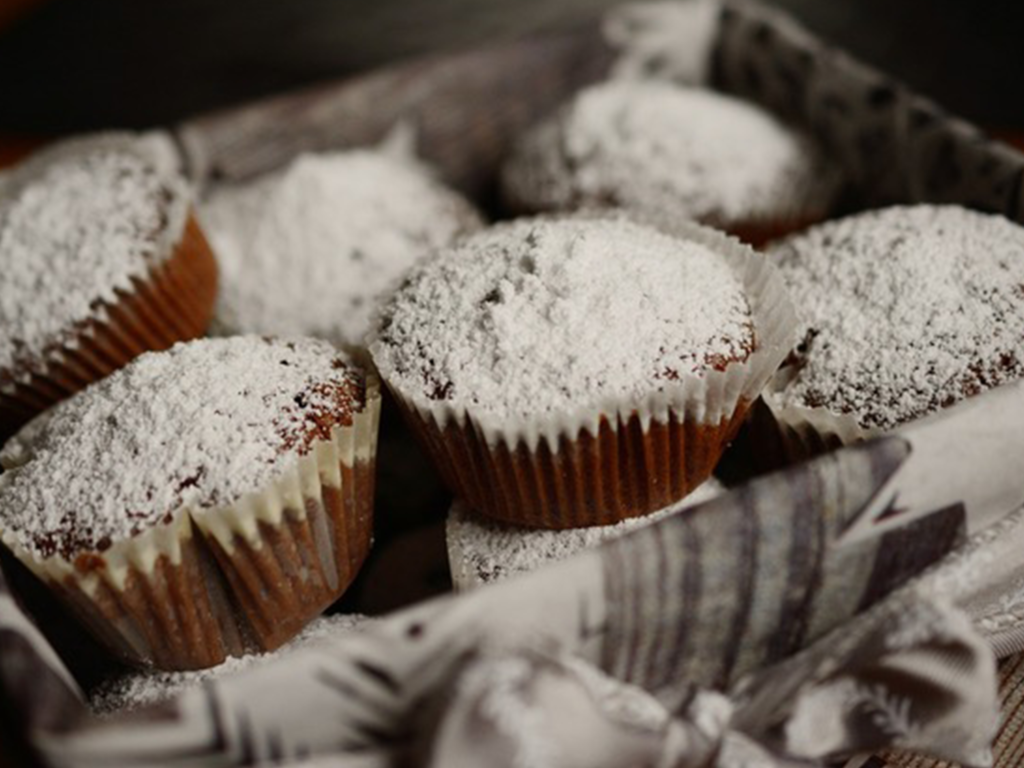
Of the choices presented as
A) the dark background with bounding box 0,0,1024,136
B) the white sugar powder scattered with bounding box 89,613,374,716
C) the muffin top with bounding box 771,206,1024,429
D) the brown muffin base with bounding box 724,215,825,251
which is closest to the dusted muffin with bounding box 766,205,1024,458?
the muffin top with bounding box 771,206,1024,429

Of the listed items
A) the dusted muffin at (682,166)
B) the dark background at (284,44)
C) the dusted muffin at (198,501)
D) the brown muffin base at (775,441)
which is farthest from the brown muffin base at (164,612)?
the dark background at (284,44)

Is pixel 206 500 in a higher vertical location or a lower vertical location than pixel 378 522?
higher

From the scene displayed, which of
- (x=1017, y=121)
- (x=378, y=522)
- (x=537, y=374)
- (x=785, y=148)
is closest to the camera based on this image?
(x=537, y=374)

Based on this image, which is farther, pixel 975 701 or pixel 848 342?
pixel 848 342

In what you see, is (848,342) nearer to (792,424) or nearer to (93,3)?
(792,424)

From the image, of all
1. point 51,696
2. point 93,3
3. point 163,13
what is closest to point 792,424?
point 51,696

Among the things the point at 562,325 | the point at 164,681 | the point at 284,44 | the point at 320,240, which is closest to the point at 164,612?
the point at 164,681
